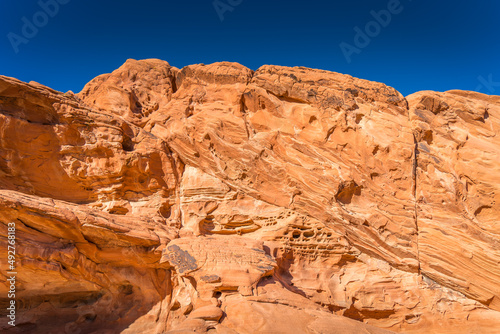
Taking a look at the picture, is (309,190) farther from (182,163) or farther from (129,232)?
(129,232)

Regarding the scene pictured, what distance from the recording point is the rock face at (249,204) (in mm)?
8273

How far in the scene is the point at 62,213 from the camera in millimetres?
7961

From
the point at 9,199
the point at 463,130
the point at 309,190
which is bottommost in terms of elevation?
the point at 9,199

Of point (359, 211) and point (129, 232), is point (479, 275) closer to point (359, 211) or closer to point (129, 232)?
point (359, 211)

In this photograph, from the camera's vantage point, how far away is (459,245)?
10.1 m

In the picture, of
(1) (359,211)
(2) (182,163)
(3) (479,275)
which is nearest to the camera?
(3) (479,275)

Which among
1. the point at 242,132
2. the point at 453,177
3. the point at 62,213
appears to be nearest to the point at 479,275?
the point at 453,177

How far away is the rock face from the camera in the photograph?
8273mm

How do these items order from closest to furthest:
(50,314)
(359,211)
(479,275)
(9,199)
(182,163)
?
1. (9,199)
2. (50,314)
3. (479,275)
4. (359,211)
5. (182,163)

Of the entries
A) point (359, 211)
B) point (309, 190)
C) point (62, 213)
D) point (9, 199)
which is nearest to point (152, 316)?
point (62, 213)

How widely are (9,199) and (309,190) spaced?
8.63 metres

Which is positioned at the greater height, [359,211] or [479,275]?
[359,211]

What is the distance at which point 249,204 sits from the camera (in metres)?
11.3

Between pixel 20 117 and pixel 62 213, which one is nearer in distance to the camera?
pixel 62 213
